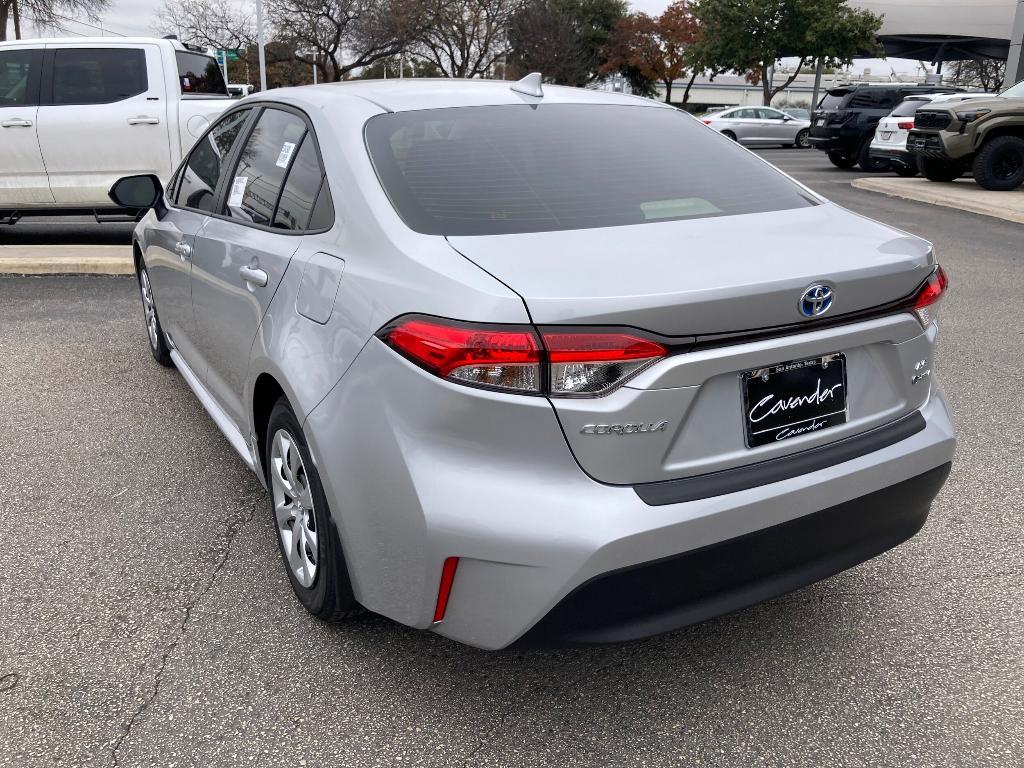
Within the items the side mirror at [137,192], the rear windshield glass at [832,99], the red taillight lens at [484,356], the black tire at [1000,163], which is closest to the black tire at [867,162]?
the rear windshield glass at [832,99]

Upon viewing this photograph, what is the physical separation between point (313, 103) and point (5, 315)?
478cm

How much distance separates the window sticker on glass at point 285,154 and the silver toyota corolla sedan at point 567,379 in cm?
13

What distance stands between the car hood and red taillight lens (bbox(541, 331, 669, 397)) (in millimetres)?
37

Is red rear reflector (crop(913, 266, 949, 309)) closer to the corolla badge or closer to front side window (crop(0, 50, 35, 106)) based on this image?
the corolla badge

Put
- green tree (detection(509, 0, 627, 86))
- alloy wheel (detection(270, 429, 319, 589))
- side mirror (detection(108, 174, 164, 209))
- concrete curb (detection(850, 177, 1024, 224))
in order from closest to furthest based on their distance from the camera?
alloy wheel (detection(270, 429, 319, 589)) < side mirror (detection(108, 174, 164, 209)) < concrete curb (detection(850, 177, 1024, 224)) < green tree (detection(509, 0, 627, 86))

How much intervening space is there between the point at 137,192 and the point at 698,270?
3.32m

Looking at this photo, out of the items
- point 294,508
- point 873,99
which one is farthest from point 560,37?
point 294,508

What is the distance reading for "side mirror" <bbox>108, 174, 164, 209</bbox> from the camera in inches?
177

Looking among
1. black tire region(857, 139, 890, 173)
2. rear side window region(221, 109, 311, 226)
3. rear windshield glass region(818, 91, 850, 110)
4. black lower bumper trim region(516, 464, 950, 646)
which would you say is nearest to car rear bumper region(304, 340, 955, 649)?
black lower bumper trim region(516, 464, 950, 646)

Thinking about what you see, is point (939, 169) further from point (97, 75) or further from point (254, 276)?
point (254, 276)

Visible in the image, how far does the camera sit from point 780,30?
1692 inches

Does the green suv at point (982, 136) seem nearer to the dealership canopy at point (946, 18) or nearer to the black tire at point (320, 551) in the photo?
the black tire at point (320, 551)

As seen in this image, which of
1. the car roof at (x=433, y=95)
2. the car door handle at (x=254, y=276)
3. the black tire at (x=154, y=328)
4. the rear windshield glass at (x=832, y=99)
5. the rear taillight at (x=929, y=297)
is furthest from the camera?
the rear windshield glass at (x=832, y=99)

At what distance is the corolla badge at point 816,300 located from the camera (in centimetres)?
219
